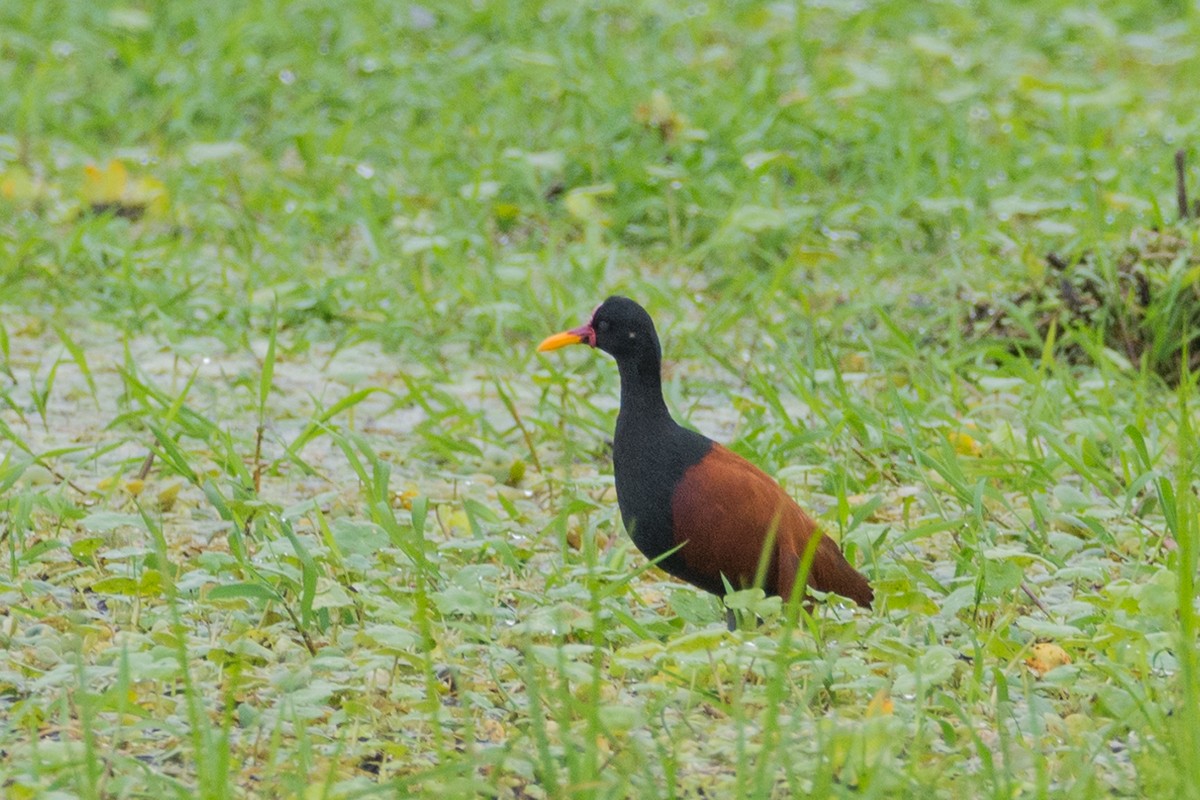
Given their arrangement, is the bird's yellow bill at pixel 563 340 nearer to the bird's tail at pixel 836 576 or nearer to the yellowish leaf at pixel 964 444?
the bird's tail at pixel 836 576

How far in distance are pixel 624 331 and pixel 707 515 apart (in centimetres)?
47

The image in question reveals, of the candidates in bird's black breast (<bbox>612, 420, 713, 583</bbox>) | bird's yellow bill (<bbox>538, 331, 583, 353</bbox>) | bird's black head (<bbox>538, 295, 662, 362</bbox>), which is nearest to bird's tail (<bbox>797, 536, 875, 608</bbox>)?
bird's black breast (<bbox>612, 420, 713, 583</bbox>)

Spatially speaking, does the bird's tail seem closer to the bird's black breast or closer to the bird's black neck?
the bird's black breast

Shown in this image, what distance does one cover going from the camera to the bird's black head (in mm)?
A: 3195

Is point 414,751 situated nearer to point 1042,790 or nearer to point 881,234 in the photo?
point 1042,790

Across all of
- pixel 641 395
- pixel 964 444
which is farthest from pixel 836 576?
pixel 964 444

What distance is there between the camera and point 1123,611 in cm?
289

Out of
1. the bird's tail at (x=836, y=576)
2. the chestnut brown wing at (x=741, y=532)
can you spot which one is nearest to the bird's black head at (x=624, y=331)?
the chestnut brown wing at (x=741, y=532)

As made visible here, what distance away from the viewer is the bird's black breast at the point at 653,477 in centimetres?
295

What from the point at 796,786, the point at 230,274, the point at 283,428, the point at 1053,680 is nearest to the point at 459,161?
the point at 230,274

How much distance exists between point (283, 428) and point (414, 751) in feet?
5.97

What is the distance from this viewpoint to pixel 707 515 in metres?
2.91

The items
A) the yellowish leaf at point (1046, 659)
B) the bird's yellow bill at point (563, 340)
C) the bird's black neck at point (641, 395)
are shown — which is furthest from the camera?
the bird's yellow bill at point (563, 340)

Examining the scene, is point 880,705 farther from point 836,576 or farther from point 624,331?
point 624,331
